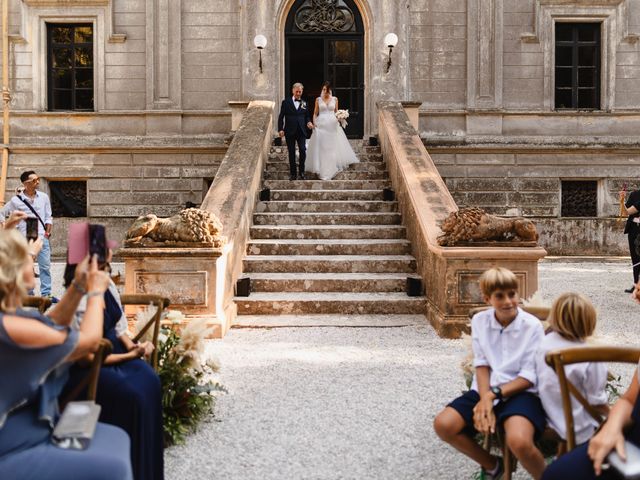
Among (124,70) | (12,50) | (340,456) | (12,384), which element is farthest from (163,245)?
(12,50)

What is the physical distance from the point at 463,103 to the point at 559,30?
2.96m

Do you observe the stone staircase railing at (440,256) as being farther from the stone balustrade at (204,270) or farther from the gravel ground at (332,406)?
the stone balustrade at (204,270)

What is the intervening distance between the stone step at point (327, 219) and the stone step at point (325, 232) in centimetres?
35

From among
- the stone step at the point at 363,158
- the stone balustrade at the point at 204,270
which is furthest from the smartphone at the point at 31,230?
the stone step at the point at 363,158

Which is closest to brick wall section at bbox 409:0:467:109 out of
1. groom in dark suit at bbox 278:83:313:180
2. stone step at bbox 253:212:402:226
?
groom in dark suit at bbox 278:83:313:180

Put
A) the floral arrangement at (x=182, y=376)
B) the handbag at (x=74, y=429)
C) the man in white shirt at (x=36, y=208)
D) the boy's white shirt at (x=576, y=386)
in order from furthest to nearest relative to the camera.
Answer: the man in white shirt at (x=36, y=208) → the floral arrangement at (x=182, y=376) → the boy's white shirt at (x=576, y=386) → the handbag at (x=74, y=429)

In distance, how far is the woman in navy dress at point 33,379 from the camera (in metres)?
2.71

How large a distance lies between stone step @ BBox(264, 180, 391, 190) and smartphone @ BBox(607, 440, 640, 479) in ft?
31.6

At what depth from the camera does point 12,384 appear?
275 cm

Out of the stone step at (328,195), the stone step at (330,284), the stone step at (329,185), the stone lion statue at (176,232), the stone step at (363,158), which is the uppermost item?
the stone step at (363,158)

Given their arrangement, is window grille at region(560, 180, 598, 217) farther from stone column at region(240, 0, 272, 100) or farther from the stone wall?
the stone wall

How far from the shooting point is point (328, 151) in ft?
43.2

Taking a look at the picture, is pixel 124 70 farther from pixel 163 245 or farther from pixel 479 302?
pixel 479 302

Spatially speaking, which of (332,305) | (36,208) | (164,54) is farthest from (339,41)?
(332,305)
